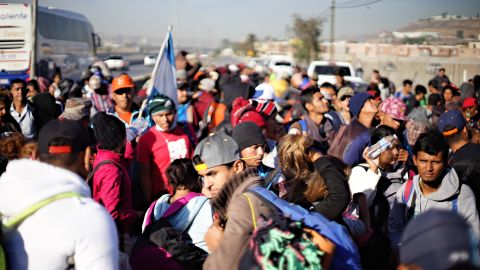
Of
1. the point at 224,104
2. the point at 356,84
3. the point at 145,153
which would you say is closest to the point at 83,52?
the point at 356,84

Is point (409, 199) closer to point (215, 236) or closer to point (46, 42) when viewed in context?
point (215, 236)

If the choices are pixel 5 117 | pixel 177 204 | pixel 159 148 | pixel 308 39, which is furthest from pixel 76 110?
pixel 308 39

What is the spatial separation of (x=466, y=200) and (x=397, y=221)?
1.86 ft

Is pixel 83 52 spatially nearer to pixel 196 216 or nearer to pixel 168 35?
pixel 168 35

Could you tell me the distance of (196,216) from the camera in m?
3.98

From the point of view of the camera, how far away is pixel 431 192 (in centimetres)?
446

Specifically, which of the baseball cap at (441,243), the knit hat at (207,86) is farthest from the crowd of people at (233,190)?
the knit hat at (207,86)

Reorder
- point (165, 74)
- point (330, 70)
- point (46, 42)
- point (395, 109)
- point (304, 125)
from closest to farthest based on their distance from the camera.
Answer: point (395, 109) < point (304, 125) < point (165, 74) < point (330, 70) < point (46, 42)

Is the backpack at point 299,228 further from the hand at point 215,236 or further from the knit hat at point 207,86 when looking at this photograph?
the knit hat at point 207,86

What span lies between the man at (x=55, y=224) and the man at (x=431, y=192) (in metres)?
2.59

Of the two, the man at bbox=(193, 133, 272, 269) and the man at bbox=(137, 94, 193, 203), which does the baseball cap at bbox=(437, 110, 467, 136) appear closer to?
the man at bbox=(137, 94, 193, 203)

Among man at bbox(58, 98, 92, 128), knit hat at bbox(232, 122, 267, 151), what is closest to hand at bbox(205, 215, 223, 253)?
knit hat at bbox(232, 122, 267, 151)

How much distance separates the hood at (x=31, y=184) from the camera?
8.48 ft

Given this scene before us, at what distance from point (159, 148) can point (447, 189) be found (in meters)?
2.94
